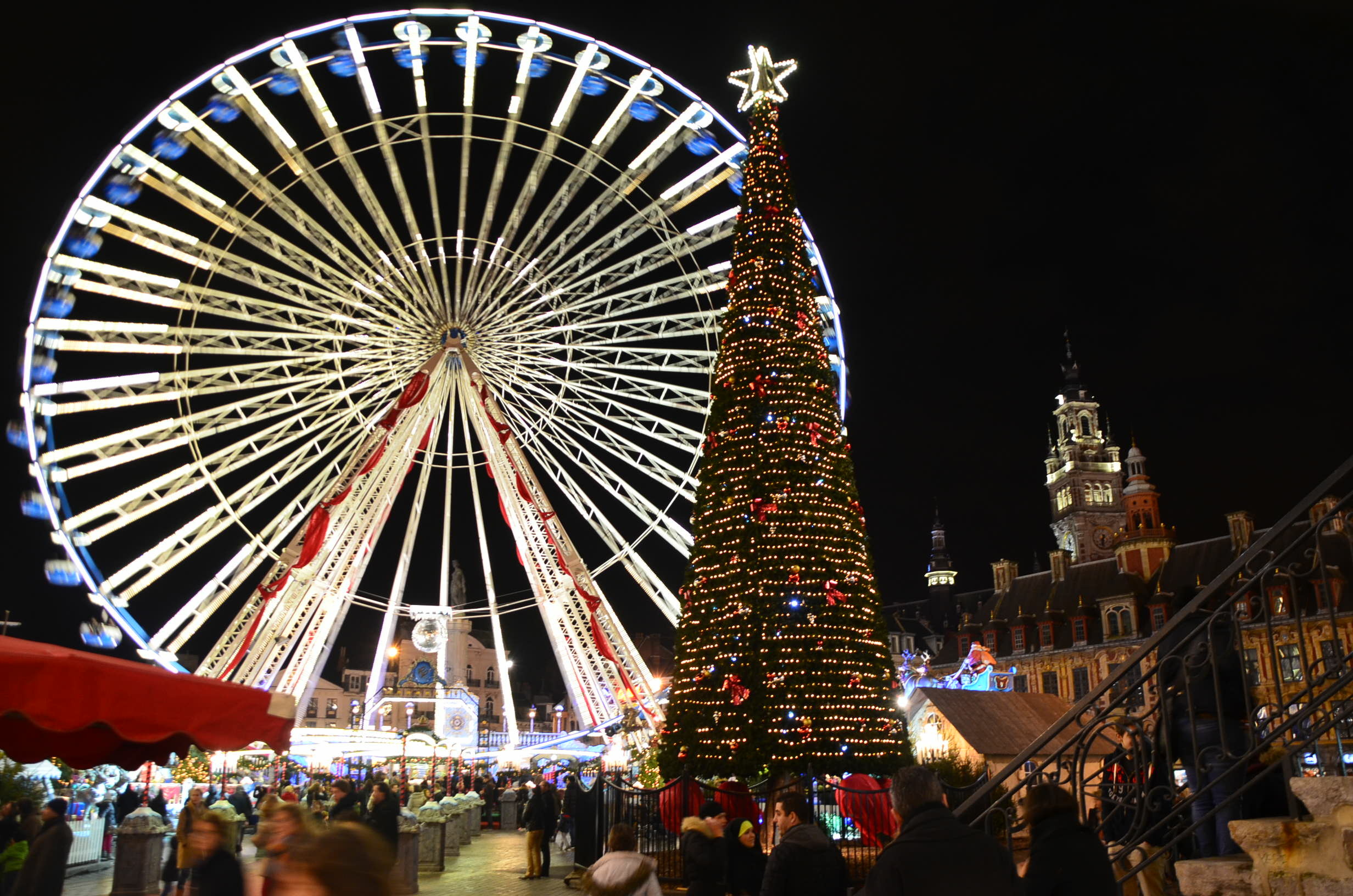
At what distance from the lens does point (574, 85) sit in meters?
25.8

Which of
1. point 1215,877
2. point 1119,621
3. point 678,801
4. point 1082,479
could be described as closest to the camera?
point 1215,877

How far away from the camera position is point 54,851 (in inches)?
327

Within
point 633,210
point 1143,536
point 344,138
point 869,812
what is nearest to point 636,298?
point 633,210

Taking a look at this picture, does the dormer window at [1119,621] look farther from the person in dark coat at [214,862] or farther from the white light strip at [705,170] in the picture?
the person in dark coat at [214,862]

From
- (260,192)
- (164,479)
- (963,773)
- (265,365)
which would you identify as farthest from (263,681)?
(963,773)

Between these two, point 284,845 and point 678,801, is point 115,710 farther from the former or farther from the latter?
point 678,801

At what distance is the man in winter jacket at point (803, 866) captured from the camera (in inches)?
217

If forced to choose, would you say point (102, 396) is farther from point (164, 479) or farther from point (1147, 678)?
point (1147, 678)

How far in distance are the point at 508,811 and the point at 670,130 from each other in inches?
760

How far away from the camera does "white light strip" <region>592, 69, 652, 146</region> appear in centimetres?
2602

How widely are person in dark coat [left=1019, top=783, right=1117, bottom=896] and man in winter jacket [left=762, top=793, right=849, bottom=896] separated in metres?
1.42

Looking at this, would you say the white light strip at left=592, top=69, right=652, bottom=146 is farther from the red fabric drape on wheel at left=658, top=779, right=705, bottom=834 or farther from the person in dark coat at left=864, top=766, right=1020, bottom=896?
the person in dark coat at left=864, top=766, right=1020, bottom=896

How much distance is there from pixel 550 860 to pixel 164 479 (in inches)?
475

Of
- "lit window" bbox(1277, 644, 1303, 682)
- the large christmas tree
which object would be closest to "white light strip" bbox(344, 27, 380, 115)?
the large christmas tree
